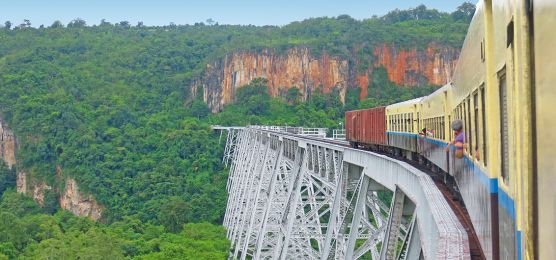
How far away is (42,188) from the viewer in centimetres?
7369

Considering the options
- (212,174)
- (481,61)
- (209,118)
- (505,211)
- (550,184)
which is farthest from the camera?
(209,118)

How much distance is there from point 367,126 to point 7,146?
63.2m

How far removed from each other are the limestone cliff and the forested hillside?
25 cm

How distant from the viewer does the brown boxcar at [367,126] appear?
22.8m

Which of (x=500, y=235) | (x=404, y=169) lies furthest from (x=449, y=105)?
(x=500, y=235)

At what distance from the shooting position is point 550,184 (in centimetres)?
267

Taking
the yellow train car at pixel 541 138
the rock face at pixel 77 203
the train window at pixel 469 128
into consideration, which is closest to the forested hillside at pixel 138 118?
the rock face at pixel 77 203

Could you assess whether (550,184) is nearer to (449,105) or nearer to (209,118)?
(449,105)

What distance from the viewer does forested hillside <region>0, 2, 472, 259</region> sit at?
48.4 m

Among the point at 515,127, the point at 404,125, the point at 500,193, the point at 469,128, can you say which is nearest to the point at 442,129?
the point at 469,128

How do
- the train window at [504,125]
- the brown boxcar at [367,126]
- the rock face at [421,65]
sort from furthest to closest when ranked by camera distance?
the rock face at [421,65] → the brown boxcar at [367,126] → the train window at [504,125]

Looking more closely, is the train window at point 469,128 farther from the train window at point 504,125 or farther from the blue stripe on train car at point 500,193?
the train window at point 504,125

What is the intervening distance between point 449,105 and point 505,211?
7.56 meters

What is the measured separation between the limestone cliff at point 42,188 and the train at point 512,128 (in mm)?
61828
